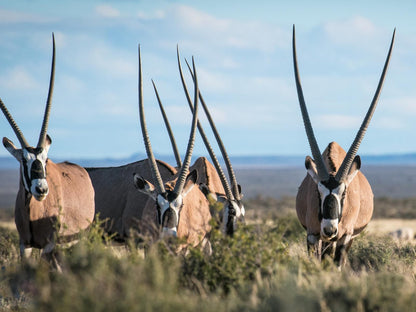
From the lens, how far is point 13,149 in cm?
779

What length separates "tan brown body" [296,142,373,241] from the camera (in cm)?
859

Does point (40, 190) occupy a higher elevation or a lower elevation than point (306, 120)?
lower

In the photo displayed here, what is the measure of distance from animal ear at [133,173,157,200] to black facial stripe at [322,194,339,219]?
2.26 m

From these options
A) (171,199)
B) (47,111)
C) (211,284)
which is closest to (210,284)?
(211,284)

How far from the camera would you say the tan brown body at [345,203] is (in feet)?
28.2

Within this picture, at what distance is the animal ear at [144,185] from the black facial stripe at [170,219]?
0.61m

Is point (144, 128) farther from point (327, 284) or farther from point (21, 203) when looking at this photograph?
point (327, 284)

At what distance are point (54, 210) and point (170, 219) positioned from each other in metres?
1.51

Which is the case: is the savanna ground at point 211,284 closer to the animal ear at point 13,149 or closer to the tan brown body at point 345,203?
the tan brown body at point 345,203

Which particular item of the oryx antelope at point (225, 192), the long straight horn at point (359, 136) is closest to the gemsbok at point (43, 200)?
the oryx antelope at point (225, 192)

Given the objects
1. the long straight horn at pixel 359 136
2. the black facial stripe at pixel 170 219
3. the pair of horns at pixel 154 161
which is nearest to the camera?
the black facial stripe at pixel 170 219

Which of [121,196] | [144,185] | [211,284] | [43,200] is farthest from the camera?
[121,196]

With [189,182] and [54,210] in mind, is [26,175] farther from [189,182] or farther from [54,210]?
[189,182]

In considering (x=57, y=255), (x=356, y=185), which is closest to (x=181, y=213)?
(x=57, y=255)
